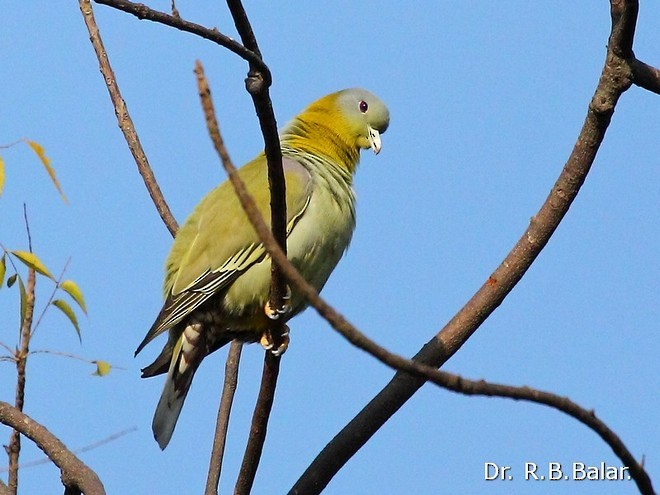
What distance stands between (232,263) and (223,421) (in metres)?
0.57

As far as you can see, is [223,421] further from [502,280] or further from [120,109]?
[120,109]

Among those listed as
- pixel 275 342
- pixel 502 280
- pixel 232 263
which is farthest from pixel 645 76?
pixel 232 263

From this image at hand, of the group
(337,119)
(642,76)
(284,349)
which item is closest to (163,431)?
(284,349)

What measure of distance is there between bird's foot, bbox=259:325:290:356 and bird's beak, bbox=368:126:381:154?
106cm

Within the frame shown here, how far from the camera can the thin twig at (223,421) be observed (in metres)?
3.12

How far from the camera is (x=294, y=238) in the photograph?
354 centimetres

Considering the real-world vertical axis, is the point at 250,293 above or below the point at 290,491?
above

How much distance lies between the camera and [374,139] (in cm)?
433

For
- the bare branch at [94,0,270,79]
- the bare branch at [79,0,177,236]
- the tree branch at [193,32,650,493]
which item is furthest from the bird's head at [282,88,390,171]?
the tree branch at [193,32,650,493]

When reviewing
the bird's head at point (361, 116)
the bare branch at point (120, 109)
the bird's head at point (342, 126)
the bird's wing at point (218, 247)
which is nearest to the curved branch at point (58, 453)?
the bird's wing at point (218, 247)

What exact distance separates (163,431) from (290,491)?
92 cm

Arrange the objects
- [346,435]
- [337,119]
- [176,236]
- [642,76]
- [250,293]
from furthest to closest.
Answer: [337,119], [176,236], [250,293], [346,435], [642,76]

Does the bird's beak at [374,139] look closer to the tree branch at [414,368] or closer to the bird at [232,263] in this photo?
the bird at [232,263]

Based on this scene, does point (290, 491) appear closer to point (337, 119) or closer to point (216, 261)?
point (216, 261)
